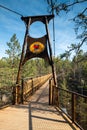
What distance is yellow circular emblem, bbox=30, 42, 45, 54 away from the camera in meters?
11.5

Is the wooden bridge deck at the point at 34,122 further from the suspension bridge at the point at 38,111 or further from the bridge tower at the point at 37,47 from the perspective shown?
the bridge tower at the point at 37,47

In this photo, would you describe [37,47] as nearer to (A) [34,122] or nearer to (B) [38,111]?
(B) [38,111]

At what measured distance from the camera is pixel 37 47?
11531mm

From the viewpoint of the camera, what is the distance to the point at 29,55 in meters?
11.6

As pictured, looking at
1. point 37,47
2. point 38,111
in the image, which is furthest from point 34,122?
point 37,47

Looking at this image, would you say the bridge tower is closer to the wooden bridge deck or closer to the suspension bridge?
the suspension bridge

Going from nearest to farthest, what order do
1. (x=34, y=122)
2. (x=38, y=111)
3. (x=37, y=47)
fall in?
1. (x=34, y=122)
2. (x=38, y=111)
3. (x=37, y=47)

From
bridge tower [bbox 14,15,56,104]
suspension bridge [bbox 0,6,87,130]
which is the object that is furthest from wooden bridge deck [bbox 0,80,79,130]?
bridge tower [bbox 14,15,56,104]

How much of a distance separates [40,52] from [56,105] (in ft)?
9.26

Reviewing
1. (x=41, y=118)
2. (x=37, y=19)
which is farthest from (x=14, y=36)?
(x=41, y=118)

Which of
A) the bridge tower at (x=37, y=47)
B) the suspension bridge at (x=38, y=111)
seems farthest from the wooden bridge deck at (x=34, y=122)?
the bridge tower at (x=37, y=47)

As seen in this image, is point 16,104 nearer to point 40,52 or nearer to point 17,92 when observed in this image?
point 17,92

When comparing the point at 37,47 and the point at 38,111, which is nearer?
the point at 38,111

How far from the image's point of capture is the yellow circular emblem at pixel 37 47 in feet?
37.7
